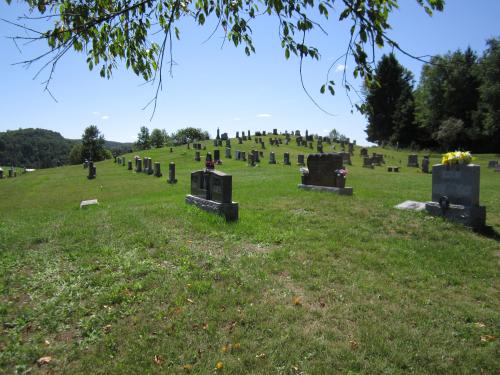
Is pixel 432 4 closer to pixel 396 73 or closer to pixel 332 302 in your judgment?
pixel 332 302

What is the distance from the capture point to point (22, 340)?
4.28 m

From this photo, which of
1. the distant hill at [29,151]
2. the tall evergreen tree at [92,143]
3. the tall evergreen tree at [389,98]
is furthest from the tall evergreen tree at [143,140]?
the tall evergreen tree at [389,98]

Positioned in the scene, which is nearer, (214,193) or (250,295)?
(250,295)

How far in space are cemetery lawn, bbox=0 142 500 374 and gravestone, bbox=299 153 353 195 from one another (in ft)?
12.2

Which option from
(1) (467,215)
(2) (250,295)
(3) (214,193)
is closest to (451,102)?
(1) (467,215)

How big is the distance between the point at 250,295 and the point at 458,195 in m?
7.32

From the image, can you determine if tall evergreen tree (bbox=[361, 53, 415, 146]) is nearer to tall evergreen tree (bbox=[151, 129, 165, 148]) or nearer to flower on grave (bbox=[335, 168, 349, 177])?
flower on grave (bbox=[335, 168, 349, 177])

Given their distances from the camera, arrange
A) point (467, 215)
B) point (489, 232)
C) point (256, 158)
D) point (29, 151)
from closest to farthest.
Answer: point (489, 232), point (467, 215), point (256, 158), point (29, 151)

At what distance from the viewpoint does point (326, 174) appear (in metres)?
14.3

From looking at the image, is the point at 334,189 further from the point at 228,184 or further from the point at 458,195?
the point at 228,184

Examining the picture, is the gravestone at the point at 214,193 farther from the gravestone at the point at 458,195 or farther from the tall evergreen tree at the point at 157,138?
the tall evergreen tree at the point at 157,138

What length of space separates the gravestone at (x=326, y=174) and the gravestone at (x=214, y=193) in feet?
16.2

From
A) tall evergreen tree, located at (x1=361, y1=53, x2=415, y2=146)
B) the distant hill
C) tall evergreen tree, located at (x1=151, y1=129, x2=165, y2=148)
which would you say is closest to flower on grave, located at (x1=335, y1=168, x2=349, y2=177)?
tall evergreen tree, located at (x1=361, y1=53, x2=415, y2=146)

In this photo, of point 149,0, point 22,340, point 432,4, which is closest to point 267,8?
point 149,0
